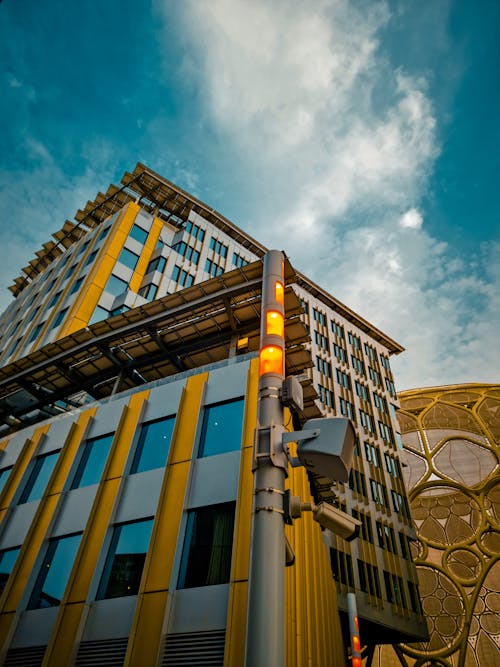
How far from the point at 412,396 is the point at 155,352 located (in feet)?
157

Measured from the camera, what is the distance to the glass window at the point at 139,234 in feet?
120

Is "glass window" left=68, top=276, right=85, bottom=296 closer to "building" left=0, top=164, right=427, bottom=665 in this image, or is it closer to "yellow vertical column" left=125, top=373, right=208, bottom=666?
"building" left=0, top=164, right=427, bottom=665

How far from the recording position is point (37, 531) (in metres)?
15.3

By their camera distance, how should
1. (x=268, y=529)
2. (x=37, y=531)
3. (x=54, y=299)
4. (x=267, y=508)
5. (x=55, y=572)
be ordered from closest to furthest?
(x=268, y=529)
(x=267, y=508)
(x=55, y=572)
(x=37, y=531)
(x=54, y=299)

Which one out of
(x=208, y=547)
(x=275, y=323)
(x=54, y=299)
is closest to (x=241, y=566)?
(x=208, y=547)

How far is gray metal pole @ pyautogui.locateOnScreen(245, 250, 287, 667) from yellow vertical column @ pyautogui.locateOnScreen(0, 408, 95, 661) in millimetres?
13713

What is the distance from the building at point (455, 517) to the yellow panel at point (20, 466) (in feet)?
131

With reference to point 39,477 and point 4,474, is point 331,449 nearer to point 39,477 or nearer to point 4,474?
point 39,477

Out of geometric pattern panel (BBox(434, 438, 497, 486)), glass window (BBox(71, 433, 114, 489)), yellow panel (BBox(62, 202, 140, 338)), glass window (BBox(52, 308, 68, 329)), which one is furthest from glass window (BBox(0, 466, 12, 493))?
geometric pattern panel (BBox(434, 438, 497, 486))

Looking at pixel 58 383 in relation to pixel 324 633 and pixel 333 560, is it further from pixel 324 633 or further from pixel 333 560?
pixel 333 560

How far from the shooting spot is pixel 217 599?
10.5 metres

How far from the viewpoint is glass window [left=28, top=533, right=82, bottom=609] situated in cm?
1325

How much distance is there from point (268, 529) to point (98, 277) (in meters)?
31.0

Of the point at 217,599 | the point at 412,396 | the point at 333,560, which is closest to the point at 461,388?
the point at 412,396
